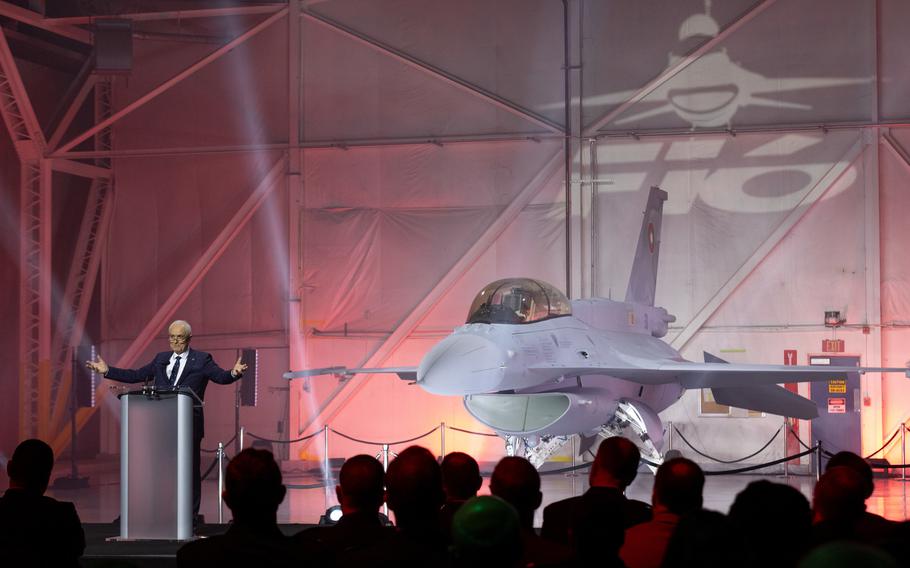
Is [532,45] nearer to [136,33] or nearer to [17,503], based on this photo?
[136,33]

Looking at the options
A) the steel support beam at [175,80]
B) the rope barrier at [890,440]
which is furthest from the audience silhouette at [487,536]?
the steel support beam at [175,80]

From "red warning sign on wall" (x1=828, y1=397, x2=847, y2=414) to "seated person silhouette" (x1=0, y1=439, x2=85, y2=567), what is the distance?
14.5 metres

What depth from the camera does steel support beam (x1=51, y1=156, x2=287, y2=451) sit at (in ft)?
57.4

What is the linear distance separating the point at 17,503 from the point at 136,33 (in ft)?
50.5

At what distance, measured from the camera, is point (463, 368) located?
9.98 metres

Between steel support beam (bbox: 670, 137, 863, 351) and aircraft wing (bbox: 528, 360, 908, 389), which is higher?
steel support beam (bbox: 670, 137, 863, 351)

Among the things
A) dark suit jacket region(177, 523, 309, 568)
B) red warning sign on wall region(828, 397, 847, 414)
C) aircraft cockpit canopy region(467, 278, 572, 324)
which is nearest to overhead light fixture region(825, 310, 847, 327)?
red warning sign on wall region(828, 397, 847, 414)

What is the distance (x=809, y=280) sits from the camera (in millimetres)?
16906

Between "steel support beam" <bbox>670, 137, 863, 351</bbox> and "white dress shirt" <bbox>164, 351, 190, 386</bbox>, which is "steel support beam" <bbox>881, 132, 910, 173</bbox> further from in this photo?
"white dress shirt" <bbox>164, 351, 190, 386</bbox>

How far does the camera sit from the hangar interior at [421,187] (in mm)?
16719

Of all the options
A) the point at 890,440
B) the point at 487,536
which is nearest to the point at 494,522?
the point at 487,536

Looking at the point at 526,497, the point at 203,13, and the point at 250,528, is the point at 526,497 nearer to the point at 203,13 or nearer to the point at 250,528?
the point at 250,528

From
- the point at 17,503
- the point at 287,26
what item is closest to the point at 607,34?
the point at 287,26

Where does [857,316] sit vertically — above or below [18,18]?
below
